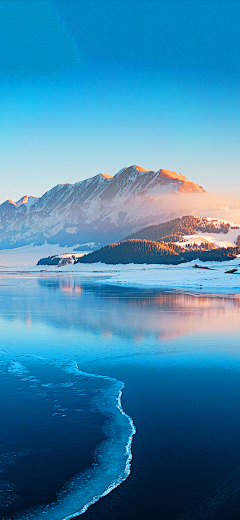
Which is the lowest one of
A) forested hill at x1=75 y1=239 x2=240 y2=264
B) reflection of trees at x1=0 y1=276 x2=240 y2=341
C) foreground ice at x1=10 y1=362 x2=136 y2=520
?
foreground ice at x1=10 y1=362 x2=136 y2=520

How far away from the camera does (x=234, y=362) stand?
47.6ft

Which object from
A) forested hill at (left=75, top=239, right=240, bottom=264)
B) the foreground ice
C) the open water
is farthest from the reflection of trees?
forested hill at (left=75, top=239, right=240, bottom=264)

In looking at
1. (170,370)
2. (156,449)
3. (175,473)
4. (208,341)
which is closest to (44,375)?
(170,370)

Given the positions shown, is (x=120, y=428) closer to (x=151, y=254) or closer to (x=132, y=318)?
(x=132, y=318)

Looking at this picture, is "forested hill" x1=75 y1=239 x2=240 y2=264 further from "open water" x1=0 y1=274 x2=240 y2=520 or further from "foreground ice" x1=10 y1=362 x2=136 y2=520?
"foreground ice" x1=10 y1=362 x2=136 y2=520

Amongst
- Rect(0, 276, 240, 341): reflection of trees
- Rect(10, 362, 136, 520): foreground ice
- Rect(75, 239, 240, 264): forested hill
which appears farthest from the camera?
Rect(75, 239, 240, 264): forested hill

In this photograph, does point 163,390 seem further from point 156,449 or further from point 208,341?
point 208,341

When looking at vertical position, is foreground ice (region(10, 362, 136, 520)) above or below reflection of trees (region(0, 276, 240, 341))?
below

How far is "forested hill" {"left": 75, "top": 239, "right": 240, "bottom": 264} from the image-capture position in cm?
14188

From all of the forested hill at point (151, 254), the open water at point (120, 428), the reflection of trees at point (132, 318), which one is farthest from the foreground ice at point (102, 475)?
the forested hill at point (151, 254)

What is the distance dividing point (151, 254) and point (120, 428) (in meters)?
156

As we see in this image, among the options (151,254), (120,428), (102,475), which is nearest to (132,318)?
(120,428)

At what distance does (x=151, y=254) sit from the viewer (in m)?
164

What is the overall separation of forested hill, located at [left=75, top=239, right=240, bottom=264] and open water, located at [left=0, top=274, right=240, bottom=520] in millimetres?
122213
